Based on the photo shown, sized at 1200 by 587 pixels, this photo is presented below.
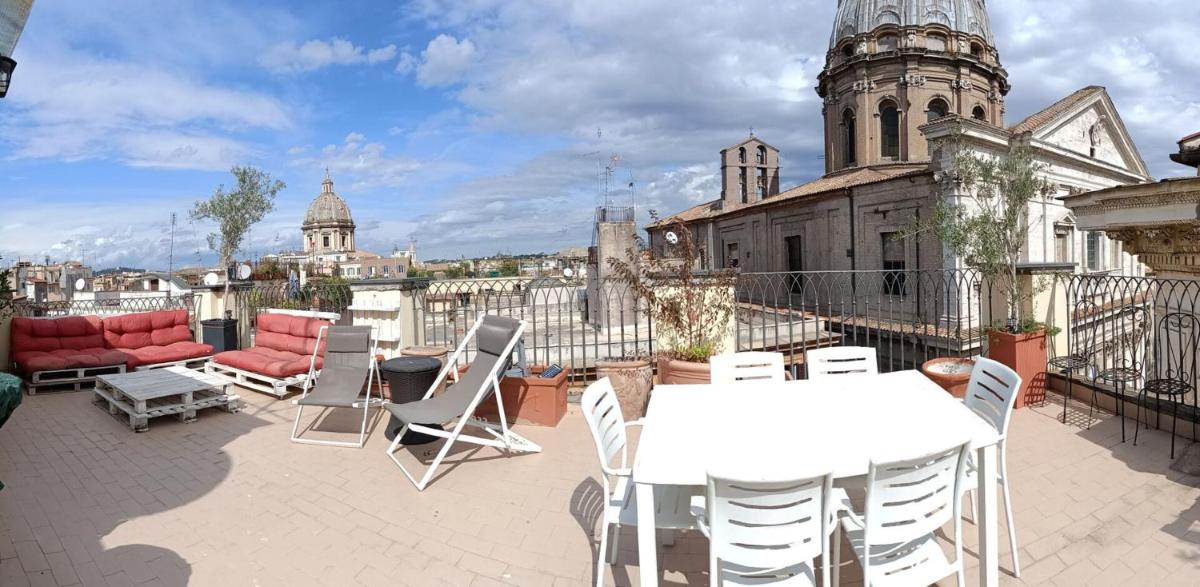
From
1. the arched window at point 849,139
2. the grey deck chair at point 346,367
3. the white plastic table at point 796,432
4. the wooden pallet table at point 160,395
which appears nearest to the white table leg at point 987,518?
the white plastic table at point 796,432

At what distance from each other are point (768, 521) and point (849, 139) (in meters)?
23.4

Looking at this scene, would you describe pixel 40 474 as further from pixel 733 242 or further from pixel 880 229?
pixel 733 242

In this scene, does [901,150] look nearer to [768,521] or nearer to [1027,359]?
[1027,359]

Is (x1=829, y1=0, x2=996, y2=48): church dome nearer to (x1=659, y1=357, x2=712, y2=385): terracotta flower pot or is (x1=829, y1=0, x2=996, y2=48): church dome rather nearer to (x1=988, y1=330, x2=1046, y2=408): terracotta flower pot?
(x1=988, y1=330, x2=1046, y2=408): terracotta flower pot

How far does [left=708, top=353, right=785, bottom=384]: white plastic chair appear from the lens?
402cm

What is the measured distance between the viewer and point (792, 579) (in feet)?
7.26

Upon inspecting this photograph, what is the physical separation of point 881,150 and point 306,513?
22.7 meters

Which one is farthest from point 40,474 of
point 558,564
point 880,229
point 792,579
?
point 880,229

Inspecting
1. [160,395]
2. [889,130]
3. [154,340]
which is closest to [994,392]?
[160,395]

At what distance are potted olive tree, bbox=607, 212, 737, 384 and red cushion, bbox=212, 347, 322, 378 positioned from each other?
12.4 feet

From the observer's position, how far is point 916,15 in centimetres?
2162

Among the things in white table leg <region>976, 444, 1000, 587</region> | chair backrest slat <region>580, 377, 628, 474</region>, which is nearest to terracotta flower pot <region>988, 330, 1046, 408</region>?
white table leg <region>976, 444, 1000, 587</region>

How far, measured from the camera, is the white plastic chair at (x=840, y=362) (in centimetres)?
412

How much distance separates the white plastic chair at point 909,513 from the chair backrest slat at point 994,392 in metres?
0.87
